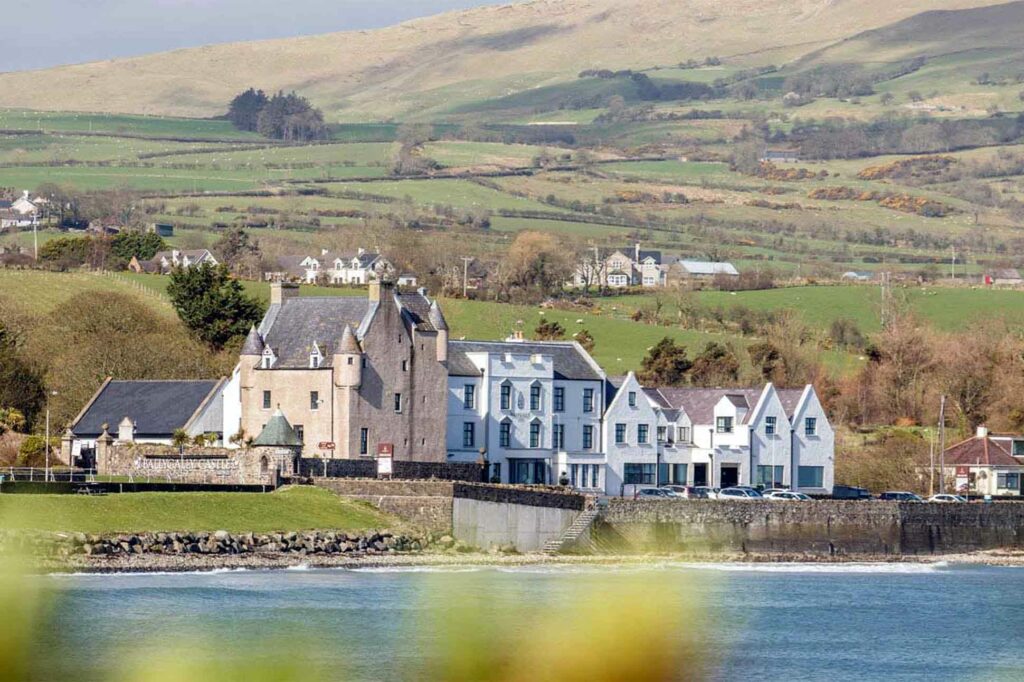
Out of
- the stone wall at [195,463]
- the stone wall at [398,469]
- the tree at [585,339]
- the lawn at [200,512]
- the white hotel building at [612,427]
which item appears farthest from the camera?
the tree at [585,339]

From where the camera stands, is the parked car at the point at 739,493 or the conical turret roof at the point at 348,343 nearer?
the conical turret roof at the point at 348,343

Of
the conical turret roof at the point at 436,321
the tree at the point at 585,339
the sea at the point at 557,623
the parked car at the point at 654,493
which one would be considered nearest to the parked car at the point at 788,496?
the sea at the point at 557,623

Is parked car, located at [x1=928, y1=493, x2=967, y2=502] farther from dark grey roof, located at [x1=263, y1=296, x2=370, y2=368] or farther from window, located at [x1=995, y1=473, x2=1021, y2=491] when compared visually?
dark grey roof, located at [x1=263, y1=296, x2=370, y2=368]

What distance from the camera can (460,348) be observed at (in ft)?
260

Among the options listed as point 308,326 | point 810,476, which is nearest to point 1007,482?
point 810,476

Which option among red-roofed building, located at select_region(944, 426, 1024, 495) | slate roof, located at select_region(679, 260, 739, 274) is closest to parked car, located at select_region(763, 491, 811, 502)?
red-roofed building, located at select_region(944, 426, 1024, 495)

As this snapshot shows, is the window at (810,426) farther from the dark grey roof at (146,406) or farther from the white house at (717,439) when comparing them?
the dark grey roof at (146,406)

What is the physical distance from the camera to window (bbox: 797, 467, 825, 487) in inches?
3376

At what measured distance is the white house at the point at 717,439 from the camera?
8156 centimetres

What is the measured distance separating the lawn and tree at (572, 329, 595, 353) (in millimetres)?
46148

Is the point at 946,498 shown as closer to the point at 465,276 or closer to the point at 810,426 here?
the point at 810,426

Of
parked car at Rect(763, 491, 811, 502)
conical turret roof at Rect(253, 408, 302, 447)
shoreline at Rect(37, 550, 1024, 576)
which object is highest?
conical turret roof at Rect(253, 408, 302, 447)

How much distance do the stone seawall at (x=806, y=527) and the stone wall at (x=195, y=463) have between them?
1164 centimetres

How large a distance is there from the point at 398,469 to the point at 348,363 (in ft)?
14.1
